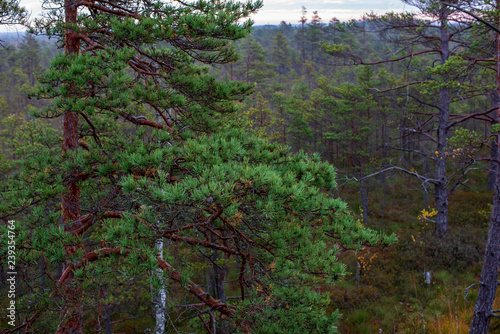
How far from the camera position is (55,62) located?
4.18 metres

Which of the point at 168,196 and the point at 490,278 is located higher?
the point at 168,196

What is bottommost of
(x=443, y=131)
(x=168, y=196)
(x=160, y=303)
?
(x=160, y=303)

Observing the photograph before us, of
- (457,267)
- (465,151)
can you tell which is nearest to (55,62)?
(465,151)

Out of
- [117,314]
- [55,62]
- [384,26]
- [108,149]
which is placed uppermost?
[384,26]

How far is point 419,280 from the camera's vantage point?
36.5 feet

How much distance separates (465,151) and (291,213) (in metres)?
5.16

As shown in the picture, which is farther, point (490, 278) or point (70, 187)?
point (490, 278)

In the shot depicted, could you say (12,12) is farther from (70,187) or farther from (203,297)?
(203,297)

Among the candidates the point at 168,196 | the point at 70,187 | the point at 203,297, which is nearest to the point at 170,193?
the point at 168,196

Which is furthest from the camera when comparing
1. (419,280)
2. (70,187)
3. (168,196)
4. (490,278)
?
(419,280)

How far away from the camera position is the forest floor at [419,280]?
27.8 feet

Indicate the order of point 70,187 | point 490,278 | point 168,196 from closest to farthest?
point 168,196
point 70,187
point 490,278

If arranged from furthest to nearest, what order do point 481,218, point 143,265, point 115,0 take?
point 481,218 → point 115,0 → point 143,265

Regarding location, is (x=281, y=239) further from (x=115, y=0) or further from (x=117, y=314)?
(x=117, y=314)
